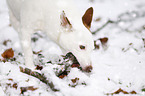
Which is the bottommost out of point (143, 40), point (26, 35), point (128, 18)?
point (26, 35)

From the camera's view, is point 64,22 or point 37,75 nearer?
point 37,75

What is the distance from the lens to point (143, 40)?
3939 mm

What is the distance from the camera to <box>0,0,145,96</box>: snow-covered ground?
2457 millimetres

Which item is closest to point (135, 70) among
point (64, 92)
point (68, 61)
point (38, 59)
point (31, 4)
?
point (68, 61)

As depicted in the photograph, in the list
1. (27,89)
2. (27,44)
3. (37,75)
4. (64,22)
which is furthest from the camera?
(27,44)

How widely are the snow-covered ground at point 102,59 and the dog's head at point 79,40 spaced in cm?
21

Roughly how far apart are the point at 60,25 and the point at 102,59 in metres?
1.08

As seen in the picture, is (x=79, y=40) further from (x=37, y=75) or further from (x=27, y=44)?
(x=27, y=44)

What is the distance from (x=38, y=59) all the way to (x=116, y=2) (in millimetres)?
3296

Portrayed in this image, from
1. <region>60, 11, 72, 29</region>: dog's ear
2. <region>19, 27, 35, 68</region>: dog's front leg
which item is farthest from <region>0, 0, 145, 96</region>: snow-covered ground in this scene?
<region>60, 11, 72, 29</region>: dog's ear

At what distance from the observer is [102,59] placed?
348cm

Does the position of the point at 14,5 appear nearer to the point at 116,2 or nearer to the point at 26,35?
the point at 26,35

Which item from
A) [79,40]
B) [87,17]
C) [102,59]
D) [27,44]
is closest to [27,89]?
[79,40]

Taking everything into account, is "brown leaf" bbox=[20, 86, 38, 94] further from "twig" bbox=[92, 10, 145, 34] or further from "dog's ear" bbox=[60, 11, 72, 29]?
"twig" bbox=[92, 10, 145, 34]
